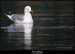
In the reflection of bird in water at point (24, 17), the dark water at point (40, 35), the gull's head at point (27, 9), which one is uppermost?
the gull's head at point (27, 9)

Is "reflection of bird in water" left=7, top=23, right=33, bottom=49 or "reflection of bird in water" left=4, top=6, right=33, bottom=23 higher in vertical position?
"reflection of bird in water" left=4, top=6, right=33, bottom=23

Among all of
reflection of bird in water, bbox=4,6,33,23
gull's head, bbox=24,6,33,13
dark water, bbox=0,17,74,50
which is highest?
gull's head, bbox=24,6,33,13

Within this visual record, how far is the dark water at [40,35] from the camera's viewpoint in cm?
777

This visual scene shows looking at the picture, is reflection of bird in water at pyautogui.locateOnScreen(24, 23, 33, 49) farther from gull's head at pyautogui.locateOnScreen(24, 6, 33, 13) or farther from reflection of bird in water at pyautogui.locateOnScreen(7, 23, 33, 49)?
gull's head at pyautogui.locateOnScreen(24, 6, 33, 13)

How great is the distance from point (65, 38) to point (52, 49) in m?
0.30

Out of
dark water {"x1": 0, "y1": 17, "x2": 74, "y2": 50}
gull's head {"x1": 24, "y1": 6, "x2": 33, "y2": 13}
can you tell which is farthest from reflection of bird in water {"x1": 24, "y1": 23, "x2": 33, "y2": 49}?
gull's head {"x1": 24, "y1": 6, "x2": 33, "y2": 13}

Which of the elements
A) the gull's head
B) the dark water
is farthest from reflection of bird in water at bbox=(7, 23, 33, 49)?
the gull's head

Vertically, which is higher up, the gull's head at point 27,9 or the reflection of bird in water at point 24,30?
the gull's head at point 27,9

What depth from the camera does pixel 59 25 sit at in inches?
307

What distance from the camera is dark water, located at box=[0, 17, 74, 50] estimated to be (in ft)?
25.5

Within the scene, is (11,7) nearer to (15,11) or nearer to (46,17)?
(15,11)

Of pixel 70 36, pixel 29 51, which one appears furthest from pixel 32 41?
pixel 70 36

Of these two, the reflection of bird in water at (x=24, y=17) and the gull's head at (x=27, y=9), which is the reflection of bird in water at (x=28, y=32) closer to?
the reflection of bird in water at (x=24, y=17)

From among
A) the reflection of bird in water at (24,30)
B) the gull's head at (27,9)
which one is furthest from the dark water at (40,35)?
the gull's head at (27,9)
